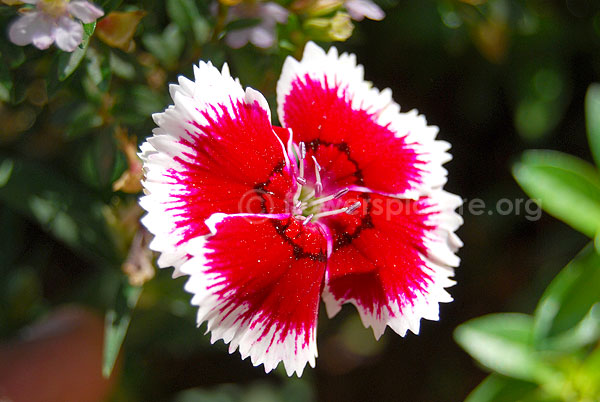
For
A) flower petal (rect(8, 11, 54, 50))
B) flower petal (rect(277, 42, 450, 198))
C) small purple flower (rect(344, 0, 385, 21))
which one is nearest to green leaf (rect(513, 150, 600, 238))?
flower petal (rect(277, 42, 450, 198))

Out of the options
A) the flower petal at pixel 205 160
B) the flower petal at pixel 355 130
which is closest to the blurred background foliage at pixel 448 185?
the flower petal at pixel 355 130

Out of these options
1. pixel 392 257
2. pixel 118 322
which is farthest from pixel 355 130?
pixel 118 322

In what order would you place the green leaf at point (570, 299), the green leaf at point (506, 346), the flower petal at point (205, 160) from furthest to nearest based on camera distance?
the green leaf at point (506, 346), the green leaf at point (570, 299), the flower petal at point (205, 160)

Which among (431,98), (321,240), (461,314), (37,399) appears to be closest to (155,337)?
(37,399)

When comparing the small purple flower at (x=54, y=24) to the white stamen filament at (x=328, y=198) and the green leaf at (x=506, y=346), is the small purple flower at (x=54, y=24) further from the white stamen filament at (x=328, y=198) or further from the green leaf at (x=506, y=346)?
the green leaf at (x=506, y=346)

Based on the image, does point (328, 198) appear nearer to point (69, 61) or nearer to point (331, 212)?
point (331, 212)

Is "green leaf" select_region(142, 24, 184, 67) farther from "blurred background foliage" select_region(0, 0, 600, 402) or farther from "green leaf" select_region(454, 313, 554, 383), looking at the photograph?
"green leaf" select_region(454, 313, 554, 383)
